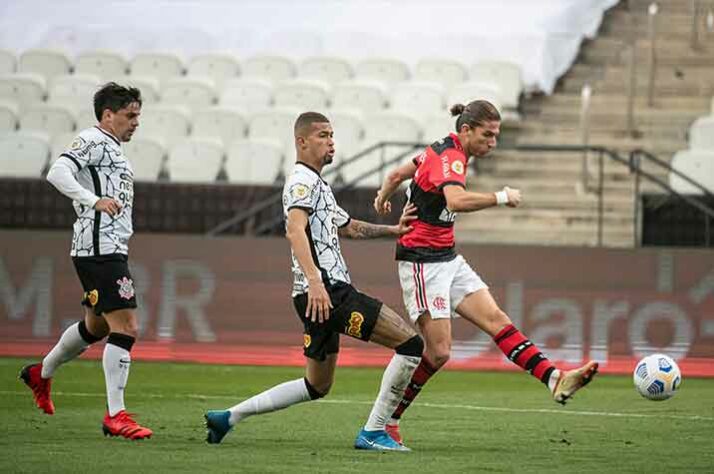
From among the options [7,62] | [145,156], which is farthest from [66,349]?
[7,62]

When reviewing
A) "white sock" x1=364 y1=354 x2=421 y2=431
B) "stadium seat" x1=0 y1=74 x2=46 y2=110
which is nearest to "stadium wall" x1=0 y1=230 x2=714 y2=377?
"stadium seat" x1=0 y1=74 x2=46 y2=110

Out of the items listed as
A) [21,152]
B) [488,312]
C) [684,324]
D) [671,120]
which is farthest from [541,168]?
[488,312]

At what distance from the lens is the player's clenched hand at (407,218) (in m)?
9.28

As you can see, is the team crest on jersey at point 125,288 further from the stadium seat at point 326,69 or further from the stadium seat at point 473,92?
the stadium seat at point 326,69

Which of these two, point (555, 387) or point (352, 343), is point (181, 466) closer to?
point (555, 387)

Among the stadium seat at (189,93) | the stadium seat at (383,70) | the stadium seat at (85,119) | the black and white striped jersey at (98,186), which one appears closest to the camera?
the black and white striped jersey at (98,186)

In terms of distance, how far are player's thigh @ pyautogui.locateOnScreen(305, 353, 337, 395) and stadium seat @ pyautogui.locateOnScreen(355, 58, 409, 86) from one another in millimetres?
13918

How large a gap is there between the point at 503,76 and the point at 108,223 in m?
12.8

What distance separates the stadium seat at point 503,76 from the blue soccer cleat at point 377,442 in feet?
41.9

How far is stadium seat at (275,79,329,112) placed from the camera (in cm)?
2112

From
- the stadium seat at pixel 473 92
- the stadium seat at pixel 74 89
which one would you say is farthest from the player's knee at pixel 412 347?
the stadium seat at pixel 74 89

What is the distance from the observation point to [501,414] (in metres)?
11.2

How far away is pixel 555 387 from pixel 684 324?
8031 mm

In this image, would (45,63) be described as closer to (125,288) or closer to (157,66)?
(157,66)
